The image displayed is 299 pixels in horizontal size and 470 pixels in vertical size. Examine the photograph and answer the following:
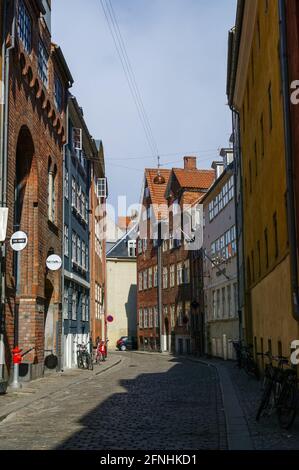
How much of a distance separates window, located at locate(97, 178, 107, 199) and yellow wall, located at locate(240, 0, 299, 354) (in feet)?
76.3

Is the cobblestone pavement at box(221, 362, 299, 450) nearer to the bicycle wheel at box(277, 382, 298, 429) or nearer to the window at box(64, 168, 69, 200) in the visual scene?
the bicycle wheel at box(277, 382, 298, 429)

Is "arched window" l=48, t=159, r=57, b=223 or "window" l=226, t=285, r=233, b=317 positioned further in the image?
"window" l=226, t=285, r=233, b=317

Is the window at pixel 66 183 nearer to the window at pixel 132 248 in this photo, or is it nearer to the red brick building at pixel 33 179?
the red brick building at pixel 33 179

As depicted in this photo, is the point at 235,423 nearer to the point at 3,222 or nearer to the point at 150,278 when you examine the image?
the point at 3,222

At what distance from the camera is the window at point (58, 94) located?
93.8 feet

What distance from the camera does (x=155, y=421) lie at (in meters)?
12.5

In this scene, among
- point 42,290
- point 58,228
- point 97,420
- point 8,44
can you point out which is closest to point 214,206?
point 58,228

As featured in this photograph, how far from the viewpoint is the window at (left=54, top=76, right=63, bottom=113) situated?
28.6m

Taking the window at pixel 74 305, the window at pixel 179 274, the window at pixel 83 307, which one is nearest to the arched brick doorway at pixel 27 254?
the window at pixel 74 305

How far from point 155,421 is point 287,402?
103 inches

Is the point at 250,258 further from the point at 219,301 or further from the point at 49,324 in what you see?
the point at 219,301

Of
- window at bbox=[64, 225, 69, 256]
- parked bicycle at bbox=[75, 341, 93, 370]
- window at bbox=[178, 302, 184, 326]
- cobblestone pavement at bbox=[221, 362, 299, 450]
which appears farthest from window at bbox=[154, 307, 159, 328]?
cobblestone pavement at bbox=[221, 362, 299, 450]

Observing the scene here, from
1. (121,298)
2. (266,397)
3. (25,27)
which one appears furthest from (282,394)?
(121,298)

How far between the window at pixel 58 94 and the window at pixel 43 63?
6.73 ft
